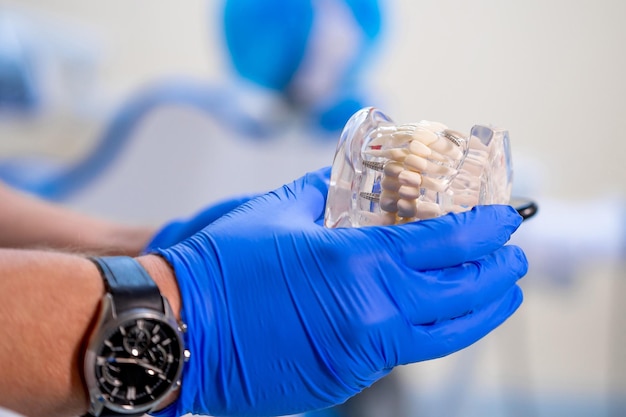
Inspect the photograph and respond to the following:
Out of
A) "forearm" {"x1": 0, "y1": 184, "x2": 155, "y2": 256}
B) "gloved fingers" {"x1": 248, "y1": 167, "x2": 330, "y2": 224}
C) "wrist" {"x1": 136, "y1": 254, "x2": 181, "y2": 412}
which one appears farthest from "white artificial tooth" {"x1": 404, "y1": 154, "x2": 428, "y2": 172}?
"forearm" {"x1": 0, "y1": 184, "x2": 155, "y2": 256}

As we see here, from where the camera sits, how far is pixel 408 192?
2.02 ft

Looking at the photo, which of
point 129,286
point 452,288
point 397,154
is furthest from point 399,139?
point 129,286

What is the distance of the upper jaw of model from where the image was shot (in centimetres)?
62

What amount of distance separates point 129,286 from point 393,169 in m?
0.24

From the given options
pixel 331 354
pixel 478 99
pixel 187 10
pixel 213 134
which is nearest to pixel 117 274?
pixel 331 354

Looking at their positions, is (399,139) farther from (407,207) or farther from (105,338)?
(105,338)

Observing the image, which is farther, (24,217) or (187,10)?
(187,10)

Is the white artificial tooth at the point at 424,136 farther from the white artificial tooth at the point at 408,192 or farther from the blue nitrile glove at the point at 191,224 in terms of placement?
the blue nitrile glove at the point at 191,224

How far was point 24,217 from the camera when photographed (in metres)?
0.96

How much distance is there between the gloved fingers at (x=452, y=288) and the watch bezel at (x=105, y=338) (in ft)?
0.58

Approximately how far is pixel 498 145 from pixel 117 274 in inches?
13.8

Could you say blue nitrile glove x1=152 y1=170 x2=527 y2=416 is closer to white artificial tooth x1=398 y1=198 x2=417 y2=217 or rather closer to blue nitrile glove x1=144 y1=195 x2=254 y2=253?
white artificial tooth x1=398 y1=198 x2=417 y2=217

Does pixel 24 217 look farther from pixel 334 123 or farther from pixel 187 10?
pixel 187 10

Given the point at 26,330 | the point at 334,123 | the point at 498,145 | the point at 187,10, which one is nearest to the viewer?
the point at 26,330
